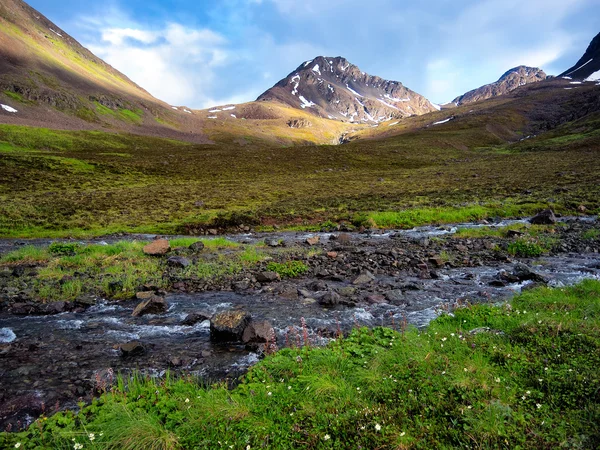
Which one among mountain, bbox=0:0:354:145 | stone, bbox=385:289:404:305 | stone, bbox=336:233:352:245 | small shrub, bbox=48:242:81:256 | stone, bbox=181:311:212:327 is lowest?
stone, bbox=181:311:212:327

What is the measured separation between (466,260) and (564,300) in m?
7.49

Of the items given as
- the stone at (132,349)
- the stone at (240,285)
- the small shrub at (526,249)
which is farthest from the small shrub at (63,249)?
the small shrub at (526,249)

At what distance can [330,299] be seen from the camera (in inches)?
466

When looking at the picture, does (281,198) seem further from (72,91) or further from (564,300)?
(72,91)

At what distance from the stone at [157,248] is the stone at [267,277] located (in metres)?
7.19

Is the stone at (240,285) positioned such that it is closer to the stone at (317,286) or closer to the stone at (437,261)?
the stone at (317,286)

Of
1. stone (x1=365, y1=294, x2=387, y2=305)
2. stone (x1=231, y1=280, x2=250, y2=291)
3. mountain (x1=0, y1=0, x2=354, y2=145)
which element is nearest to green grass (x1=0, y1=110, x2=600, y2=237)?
stone (x1=231, y1=280, x2=250, y2=291)

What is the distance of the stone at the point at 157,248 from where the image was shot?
1895 cm

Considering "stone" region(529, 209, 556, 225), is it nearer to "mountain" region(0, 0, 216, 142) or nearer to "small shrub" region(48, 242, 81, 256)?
"small shrub" region(48, 242, 81, 256)

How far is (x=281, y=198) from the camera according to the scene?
4372cm

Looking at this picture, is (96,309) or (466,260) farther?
(466,260)

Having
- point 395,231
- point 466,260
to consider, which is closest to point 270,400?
point 466,260

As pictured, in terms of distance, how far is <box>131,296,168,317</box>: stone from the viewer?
38.4 feet

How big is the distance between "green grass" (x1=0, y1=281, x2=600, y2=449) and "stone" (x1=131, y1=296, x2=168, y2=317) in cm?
479
